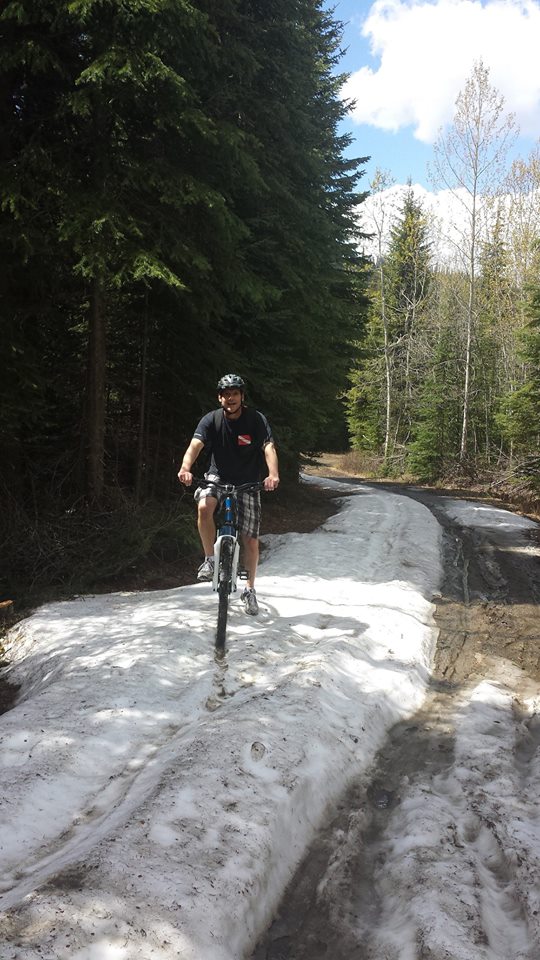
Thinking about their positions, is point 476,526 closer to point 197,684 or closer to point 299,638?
point 299,638

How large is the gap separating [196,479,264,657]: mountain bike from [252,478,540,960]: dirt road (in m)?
1.74

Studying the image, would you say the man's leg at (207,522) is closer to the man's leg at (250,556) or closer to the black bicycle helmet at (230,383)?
the man's leg at (250,556)

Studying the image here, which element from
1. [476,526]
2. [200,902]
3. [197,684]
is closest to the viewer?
[200,902]

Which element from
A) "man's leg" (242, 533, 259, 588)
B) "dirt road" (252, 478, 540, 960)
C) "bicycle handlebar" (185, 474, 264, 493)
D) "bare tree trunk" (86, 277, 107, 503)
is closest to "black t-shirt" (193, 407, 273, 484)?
"bicycle handlebar" (185, 474, 264, 493)

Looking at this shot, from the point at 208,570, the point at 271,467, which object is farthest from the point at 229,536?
the point at 271,467

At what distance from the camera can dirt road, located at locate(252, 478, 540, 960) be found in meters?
2.46

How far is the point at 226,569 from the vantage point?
5516 mm

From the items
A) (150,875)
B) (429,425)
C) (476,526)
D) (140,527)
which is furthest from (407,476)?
(150,875)

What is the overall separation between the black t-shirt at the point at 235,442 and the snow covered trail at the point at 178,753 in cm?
153

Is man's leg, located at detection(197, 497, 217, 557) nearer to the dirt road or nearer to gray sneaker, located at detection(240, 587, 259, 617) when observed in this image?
gray sneaker, located at detection(240, 587, 259, 617)

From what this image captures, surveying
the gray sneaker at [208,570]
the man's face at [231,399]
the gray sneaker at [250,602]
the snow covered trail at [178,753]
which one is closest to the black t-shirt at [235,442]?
the man's face at [231,399]

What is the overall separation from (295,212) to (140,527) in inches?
243

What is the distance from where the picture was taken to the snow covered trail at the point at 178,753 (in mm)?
2318

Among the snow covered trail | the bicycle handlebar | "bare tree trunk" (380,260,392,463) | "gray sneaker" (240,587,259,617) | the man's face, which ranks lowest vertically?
the snow covered trail
